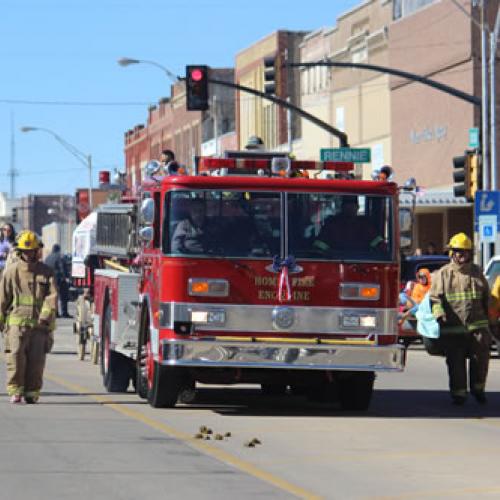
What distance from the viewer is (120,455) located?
13703mm

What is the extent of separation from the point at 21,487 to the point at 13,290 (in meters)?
7.30

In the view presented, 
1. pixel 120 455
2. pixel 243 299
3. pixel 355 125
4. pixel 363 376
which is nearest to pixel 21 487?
pixel 120 455

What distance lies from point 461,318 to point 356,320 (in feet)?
7.92

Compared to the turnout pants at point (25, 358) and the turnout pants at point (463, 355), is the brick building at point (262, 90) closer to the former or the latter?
the turnout pants at point (463, 355)

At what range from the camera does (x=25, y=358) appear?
61.5 feet

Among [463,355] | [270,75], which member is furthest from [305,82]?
[463,355]

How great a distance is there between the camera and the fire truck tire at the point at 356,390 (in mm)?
18219

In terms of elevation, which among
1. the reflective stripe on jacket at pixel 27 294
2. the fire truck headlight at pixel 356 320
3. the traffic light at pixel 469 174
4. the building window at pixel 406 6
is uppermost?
the building window at pixel 406 6

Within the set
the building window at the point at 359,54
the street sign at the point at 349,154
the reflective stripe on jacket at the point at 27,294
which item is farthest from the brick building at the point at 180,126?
the reflective stripe on jacket at the point at 27,294

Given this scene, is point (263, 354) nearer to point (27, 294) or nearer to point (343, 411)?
point (343, 411)

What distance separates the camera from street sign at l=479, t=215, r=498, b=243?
3666 cm

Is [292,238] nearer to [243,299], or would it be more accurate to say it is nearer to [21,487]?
[243,299]

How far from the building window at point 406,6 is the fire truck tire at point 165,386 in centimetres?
4697

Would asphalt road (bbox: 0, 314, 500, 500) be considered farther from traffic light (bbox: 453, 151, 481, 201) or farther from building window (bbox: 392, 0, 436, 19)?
building window (bbox: 392, 0, 436, 19)
